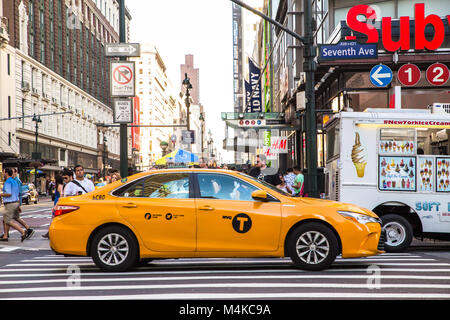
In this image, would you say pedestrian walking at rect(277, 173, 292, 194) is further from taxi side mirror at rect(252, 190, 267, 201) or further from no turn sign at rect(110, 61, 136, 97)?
taxi side mirror at rect(252, 190, 267, 201)

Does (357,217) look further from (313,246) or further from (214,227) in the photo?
(214,227)

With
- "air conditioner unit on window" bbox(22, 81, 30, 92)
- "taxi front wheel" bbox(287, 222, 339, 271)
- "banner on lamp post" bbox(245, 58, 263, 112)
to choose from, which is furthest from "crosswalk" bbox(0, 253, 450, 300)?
"banner on lamp post" bbox(245, 58, 263, 112)

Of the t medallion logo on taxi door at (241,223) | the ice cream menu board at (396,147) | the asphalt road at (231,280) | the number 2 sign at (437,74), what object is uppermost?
the number 2 sign at (437,74)

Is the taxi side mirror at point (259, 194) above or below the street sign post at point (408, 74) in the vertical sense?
below

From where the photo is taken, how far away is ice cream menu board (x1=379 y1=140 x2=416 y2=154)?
1301 centimetres

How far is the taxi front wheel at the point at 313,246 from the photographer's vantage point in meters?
9.37

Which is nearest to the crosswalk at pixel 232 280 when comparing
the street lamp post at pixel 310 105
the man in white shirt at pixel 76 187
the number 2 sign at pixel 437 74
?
the man in white shirt at pixel 76 187

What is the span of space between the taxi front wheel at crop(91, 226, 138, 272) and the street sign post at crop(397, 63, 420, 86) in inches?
675

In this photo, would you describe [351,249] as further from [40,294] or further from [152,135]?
[152,135]

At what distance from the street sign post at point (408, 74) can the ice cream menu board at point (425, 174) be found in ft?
37.9

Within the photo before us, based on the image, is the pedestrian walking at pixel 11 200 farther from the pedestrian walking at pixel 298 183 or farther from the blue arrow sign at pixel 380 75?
the blue arrow sign at pixel 380 75

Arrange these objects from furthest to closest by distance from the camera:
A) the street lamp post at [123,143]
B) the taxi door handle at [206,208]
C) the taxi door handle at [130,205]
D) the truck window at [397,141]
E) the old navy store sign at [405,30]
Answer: the old navy store sign at [405,30] < the street lamp post at [123,143] < the truck window at [397,141] < the taxi door handle at [130,205] < the taxi door handle at [206,208]

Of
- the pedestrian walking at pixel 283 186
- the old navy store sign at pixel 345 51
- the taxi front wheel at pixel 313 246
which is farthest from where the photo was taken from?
the pedestrian walking at pixel 283 186
